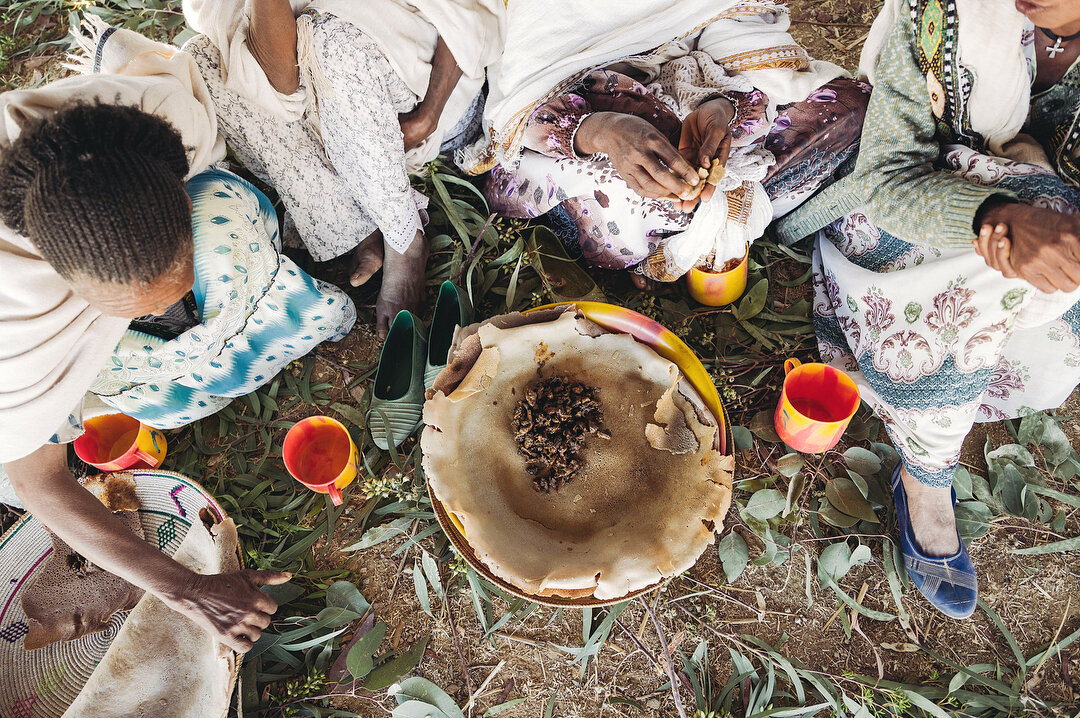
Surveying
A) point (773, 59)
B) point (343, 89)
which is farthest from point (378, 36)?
point (773, 59)

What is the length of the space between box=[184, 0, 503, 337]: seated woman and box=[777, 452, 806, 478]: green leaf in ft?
4.01

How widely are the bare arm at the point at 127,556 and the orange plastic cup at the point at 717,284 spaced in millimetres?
1418

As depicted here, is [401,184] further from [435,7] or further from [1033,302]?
[1033,302]

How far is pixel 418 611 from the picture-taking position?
5.51 feet

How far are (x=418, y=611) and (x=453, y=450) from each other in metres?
0.57

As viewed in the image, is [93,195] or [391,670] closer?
[93,195]

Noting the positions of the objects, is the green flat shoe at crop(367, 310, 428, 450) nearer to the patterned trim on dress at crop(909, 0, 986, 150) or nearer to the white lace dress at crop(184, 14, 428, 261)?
the white lace dress at crop(184, 14, 428, 261)

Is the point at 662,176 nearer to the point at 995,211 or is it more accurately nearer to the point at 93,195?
→ the point at 995,211

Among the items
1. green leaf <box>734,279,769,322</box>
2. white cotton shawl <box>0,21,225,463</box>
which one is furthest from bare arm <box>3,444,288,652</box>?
green leaf <box>734,279,769,322</box>

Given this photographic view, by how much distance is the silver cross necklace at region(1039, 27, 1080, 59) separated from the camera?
44.4 inches

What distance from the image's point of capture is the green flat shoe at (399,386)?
1684mm

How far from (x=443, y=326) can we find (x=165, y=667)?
1.08 meters

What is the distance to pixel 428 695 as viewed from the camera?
1583 mm

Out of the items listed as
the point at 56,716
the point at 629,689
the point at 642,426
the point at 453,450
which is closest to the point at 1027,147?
the point at 642,426
